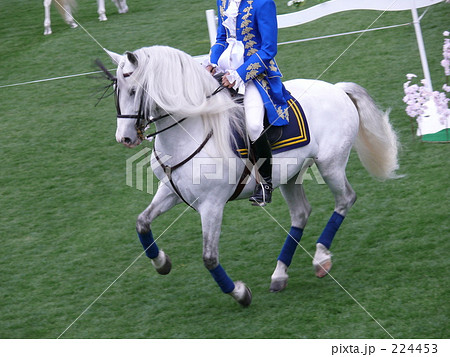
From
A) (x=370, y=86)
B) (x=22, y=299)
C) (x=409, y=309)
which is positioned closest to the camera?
(x=409, y=309)

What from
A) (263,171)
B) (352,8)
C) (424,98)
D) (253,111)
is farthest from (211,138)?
(424,98)

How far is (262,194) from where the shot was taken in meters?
4.75

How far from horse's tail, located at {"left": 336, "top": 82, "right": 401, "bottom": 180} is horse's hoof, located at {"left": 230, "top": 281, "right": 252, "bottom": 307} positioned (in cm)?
157

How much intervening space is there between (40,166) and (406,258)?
4.24 meters

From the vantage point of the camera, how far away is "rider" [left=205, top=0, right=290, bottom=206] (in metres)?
4.57

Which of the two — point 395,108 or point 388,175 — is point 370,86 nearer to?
point 395,108

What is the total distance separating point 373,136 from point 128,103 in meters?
2.09

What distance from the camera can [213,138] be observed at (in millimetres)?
4566

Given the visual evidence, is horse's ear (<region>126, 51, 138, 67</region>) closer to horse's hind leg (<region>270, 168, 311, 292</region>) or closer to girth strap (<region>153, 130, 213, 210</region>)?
girth strap (<region>153, 130, 213, 210</region>)

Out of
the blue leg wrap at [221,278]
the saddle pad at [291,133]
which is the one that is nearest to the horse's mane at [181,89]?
the saddle pad at [291,133]

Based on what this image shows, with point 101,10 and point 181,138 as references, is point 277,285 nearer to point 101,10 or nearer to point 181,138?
point 181,138

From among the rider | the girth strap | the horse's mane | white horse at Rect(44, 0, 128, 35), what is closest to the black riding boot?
the rider

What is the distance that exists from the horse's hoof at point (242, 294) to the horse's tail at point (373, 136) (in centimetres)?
157

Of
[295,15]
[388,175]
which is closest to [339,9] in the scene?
[295,15]
